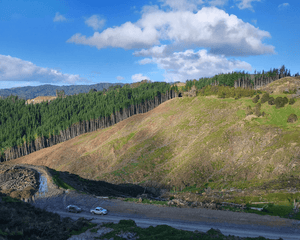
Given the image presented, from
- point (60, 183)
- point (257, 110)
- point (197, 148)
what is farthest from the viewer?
point (197, 148)

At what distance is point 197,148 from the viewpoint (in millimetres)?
67000

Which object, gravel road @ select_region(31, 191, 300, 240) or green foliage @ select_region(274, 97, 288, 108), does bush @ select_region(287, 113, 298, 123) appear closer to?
green foliage @ select_region(274, 97, 288, 108)

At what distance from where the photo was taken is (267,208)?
32.6 metres

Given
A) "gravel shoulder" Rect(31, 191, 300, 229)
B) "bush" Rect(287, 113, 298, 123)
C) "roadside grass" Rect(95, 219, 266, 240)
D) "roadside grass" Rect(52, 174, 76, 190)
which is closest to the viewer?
"roadside grass" Rect(95, 219, 266, 240)

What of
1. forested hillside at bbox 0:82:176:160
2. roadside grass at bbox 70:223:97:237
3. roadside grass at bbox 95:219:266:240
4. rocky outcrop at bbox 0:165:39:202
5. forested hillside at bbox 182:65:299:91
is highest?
forested hillside at bbox 182:65:299:91

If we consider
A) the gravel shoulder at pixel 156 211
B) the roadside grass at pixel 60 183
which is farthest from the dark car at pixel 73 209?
the roadside grass at pixel 60 183

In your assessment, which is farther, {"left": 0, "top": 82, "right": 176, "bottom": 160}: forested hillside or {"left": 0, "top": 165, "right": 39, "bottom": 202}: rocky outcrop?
{"left": 0, "top": 82, "right": 176, "bottom": 160}: forested hillside

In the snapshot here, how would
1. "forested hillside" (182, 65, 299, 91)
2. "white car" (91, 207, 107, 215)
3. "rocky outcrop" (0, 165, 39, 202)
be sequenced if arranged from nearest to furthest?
"white car" (91, 207, 107, 215)
"rocky outcrop" (0, 165, 39, 202)
"forested hillside" (182, 65, 299, 91)

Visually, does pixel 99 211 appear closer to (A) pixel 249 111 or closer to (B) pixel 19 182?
(B) pixel 19 182

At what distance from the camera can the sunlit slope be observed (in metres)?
51.0

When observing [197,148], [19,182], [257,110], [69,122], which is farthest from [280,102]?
[69,122]

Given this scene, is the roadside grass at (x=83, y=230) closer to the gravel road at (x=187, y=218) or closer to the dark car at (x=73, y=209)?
the gravel road at (x=187, y=218)

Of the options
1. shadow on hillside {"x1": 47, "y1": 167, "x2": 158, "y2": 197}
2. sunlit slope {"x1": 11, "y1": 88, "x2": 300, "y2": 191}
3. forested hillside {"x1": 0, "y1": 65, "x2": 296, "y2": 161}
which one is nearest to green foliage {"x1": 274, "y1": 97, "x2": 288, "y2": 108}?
sunlit slope {"x1": 11, "y1": 88, "x2": 300, "y2": 191}

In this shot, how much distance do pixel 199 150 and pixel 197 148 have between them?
1.44 m
